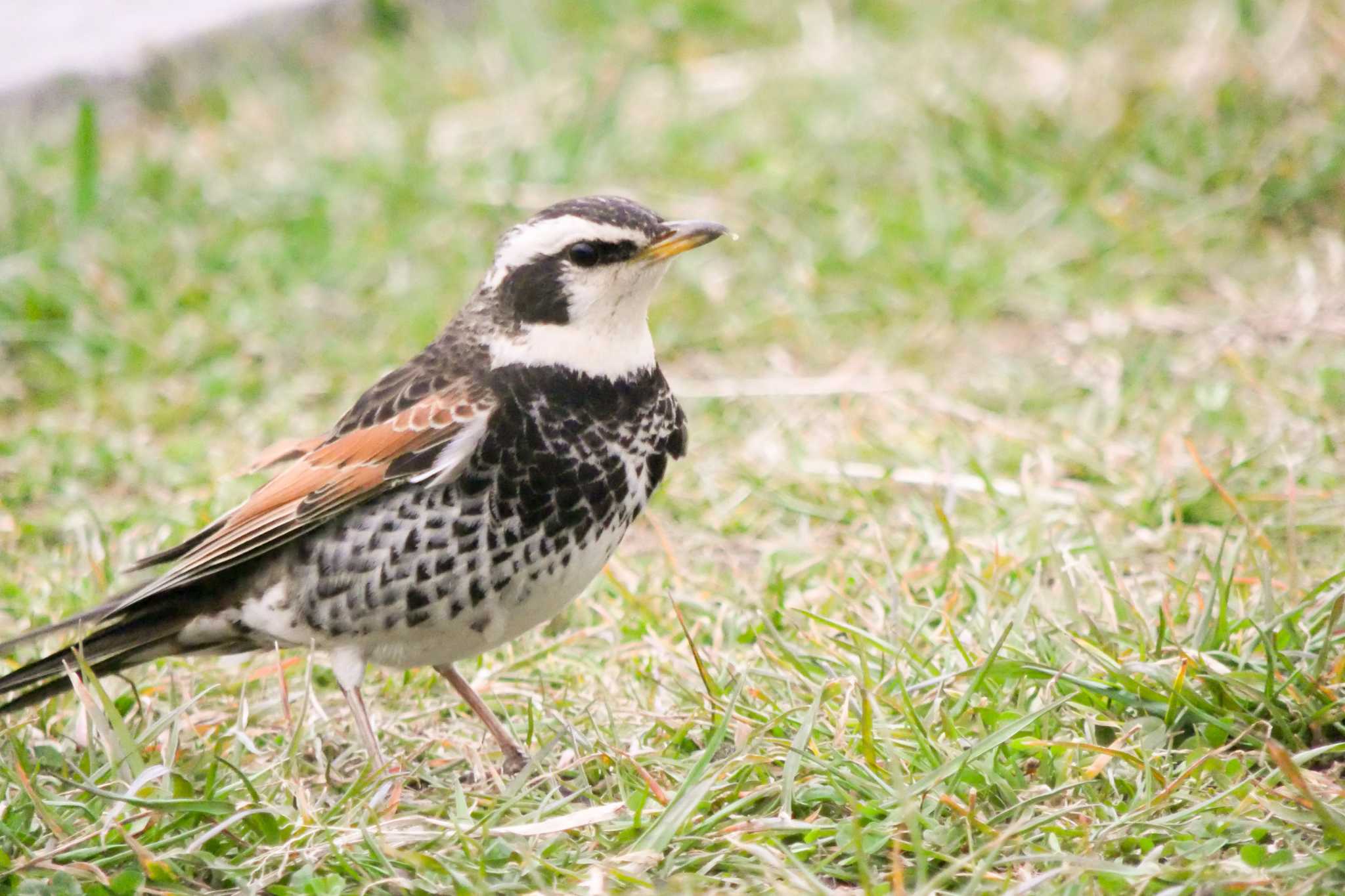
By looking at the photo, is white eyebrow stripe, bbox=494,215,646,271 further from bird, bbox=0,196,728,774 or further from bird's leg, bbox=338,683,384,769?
bird's leg, bbox=338,683,384,769

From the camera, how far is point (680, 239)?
440 centimetres

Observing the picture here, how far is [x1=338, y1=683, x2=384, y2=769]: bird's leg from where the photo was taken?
4.26 m

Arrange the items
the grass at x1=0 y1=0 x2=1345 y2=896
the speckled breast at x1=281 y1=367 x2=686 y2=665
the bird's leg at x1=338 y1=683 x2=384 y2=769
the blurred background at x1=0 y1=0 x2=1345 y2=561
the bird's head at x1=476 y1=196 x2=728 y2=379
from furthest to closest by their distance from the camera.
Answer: the blurred background at x1=0 y1=0 x2=1345 y2=561 < the bird's head at x1=476 y1=196 x2=728 y2=379 < the bird's leg at x1=338 y1=683 x2=384 y2=769 < the speckled breast at x1=281 y1=367 x2=686 y2=665 < the grass at x1=0 y1=0 x2=1345 y2=896

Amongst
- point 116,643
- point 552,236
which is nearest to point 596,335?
point 552,236

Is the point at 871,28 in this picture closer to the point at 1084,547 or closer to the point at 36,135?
the point at 36,135

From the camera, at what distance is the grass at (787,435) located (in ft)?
12.3

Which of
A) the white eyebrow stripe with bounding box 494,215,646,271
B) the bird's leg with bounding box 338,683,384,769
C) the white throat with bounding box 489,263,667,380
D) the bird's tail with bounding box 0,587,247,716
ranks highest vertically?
the white eyebrow stripe with bounding box 494,215,646,271

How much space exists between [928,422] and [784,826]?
9.63 ft

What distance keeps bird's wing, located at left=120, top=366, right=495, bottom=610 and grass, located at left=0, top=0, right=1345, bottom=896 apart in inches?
17.9

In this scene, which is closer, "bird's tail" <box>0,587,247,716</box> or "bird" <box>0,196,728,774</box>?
"bird" <box>0,196,728,774</box>

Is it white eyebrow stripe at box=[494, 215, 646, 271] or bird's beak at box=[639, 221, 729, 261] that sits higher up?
white eyebrow stripe at box=[494, 215, 646, 271]

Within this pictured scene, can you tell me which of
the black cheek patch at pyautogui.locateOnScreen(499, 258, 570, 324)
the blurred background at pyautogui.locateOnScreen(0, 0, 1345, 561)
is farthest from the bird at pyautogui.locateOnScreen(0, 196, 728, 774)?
the blurred background at pyautogui.locateOnScreen(0, 0, 1345, 561)

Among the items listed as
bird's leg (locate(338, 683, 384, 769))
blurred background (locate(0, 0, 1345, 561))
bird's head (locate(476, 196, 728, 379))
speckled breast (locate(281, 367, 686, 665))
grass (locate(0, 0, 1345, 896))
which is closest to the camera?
grass (locate(0, 0, 1345, 896))

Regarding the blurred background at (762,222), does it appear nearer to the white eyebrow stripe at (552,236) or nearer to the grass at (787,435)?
the grass at (787,435)
